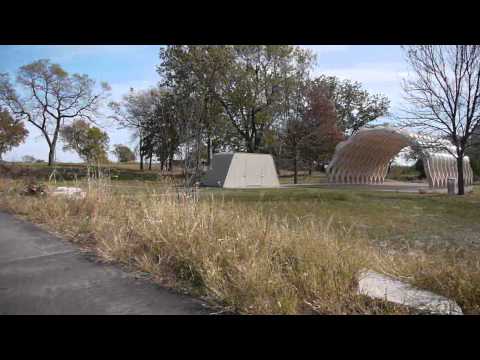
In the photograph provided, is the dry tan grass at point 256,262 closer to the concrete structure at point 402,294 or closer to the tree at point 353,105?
the concrete structure at point 402,294

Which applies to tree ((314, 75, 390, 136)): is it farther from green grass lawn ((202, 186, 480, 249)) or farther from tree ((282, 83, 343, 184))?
green grass lawn ((202, 186, 480, 249))

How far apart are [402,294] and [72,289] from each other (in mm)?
3064

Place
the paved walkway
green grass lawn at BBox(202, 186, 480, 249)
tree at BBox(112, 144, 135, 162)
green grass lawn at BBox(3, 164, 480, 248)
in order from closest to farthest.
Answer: the paved walkway
green grass lawn at BBox(3, 164, 480, 248)
green grass lawn at BBox(202, 186, 480, 249)
tree at BBox(112, 144, 135, 162)

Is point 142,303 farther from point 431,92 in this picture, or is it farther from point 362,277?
point 431,92

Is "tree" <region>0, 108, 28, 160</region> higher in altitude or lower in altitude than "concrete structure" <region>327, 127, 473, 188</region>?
higher

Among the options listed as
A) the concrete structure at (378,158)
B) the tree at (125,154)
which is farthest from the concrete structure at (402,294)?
the tree at (125,154)

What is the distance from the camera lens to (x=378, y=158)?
106 feet

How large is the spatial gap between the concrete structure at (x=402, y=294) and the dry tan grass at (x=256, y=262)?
0.34 feet

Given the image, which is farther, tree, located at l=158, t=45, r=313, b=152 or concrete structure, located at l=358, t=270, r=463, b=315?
tree, located at l=158, t=45, r=313, b=152

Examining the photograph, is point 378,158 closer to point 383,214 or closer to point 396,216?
point 383,214

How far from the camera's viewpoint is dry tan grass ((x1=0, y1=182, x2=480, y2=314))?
2857mm

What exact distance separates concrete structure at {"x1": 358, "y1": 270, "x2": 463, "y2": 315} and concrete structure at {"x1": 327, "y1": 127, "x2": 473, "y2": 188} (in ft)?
61.8

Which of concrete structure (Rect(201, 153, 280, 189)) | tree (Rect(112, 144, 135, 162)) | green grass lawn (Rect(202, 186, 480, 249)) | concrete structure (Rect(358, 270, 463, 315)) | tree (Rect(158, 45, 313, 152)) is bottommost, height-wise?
green grass lawn (Rect(202, 186, 480, 249))

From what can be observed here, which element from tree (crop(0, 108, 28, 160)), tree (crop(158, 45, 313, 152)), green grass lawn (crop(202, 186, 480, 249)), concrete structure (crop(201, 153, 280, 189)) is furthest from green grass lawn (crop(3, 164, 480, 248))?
tree (crop(0, 108, 28, 160))
